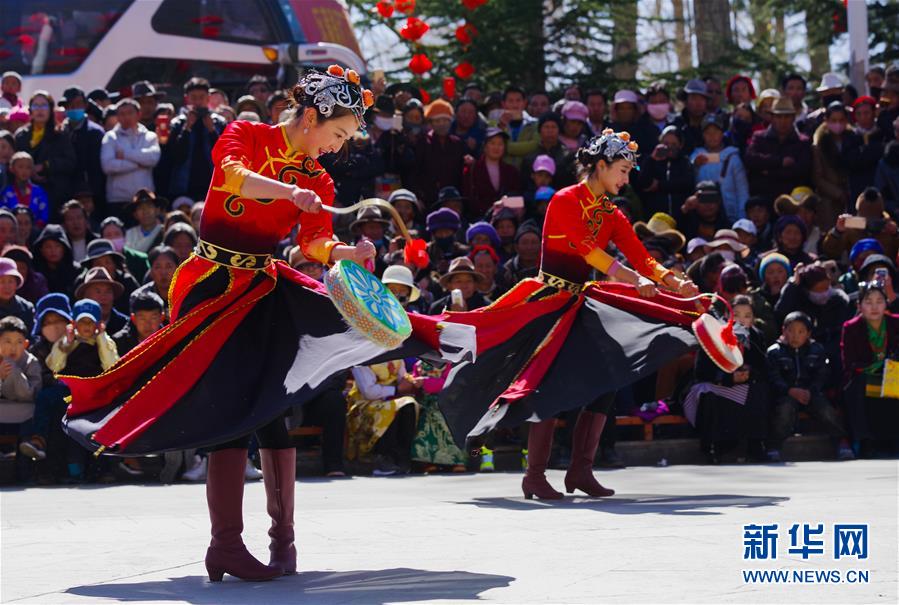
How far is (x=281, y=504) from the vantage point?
5.32 metres

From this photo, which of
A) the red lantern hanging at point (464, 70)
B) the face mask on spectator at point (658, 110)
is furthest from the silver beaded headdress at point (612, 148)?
the red lantern hanging at point (464, 70)

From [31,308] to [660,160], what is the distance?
6.17 metres

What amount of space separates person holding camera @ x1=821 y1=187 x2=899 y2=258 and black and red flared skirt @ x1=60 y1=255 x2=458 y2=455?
823cm

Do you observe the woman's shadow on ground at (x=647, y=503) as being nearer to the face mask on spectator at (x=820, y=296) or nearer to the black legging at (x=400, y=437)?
the black legging at (x=400, y=437)

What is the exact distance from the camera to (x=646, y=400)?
37.2 feet

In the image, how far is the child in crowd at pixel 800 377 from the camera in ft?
36.4

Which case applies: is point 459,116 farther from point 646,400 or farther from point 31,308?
point 31,308

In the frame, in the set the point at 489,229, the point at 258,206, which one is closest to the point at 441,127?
the point at 489,229

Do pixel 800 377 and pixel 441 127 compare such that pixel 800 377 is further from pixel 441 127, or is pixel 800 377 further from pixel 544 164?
pixel 441 127

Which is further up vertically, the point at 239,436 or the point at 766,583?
the point at 239,436

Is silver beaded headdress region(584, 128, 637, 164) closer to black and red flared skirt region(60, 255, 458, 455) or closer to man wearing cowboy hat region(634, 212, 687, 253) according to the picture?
black and red flared skirt region(60, 255, 458, 455)

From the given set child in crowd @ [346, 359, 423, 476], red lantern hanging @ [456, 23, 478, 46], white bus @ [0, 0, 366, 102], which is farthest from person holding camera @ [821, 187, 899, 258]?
white bus @ [0, 0, 366, 102]

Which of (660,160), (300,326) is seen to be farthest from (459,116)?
(300,326)

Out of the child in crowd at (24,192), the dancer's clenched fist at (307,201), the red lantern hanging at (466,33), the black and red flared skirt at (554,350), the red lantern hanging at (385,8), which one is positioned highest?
the red lantern hanging at (385,8)
